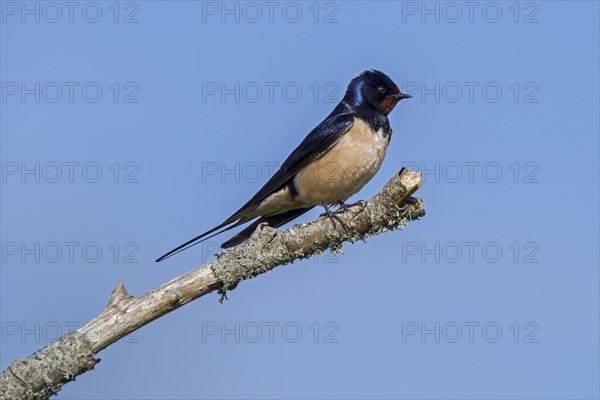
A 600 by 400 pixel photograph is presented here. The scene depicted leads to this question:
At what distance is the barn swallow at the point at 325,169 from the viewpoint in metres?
7.98

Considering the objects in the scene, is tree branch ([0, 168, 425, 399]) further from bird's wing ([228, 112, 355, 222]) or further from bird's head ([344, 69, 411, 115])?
bird's head ([344, 69, 411, 115])

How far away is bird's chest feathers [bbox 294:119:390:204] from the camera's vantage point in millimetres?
7977

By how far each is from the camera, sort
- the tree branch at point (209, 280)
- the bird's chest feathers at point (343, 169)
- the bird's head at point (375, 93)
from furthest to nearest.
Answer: the bird's head at point (375, 93) → the bird's chest feathers at point (343, 169) → the tree branch at point (209, 280)

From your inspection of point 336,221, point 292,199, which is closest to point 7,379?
point 336,221

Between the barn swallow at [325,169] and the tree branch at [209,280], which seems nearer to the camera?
the tree branch at [209,280]

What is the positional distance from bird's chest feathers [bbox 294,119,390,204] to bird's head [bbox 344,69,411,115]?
0.61 metres

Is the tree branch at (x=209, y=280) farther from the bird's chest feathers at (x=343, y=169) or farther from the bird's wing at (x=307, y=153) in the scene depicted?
the bird's wing at (x=307, y=153)

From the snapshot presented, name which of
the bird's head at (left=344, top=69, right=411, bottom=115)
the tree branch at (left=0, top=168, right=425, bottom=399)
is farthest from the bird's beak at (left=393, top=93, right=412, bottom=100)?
the tree branch at (left=0, top=168, right=425, bottom=399)

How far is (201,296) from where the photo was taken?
5914mm

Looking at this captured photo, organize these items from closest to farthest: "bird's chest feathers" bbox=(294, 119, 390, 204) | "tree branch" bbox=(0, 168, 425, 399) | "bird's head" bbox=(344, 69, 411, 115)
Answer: "tree branch" bbox=(0, 168, 425, 399) < "bird's chest feathers" bbox=(294, 119, 390, 204) < "bird's head" bbox=(344, 69, 411, 115)

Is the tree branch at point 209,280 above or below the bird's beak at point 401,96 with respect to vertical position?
below

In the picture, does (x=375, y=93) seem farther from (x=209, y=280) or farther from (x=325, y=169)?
(x=209, y=280)

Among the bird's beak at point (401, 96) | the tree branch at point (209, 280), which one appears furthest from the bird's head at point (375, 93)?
the tree branch at point (209, 280)

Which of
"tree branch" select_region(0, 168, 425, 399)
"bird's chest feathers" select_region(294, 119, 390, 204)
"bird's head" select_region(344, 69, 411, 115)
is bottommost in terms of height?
"tree branch" select_region(0, 168, 425, 399)
